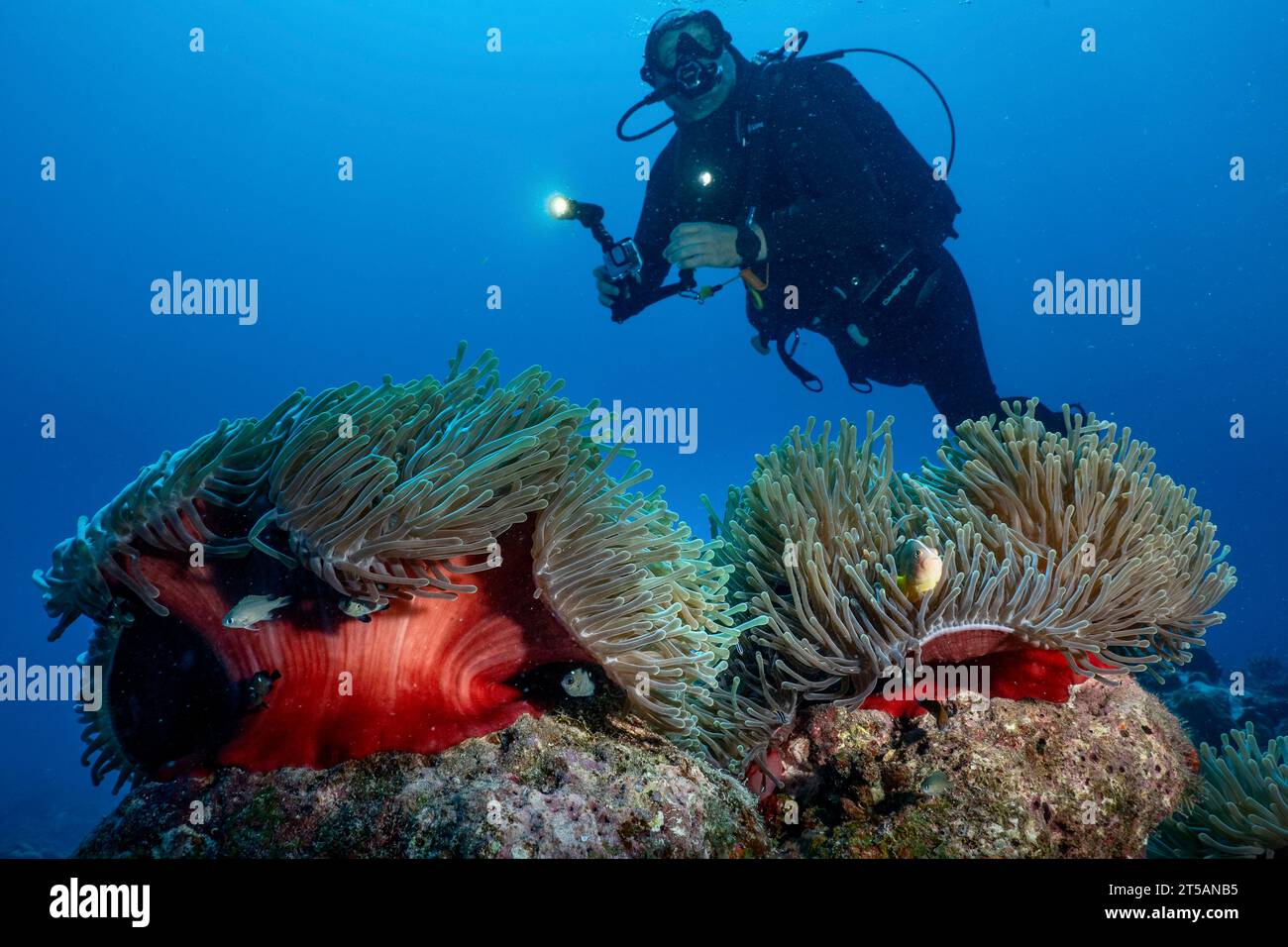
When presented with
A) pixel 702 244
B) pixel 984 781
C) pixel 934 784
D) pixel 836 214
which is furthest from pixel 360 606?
pixel 836 214

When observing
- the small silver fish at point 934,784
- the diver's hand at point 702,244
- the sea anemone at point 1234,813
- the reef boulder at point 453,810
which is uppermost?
the diver's hand at point 702,244

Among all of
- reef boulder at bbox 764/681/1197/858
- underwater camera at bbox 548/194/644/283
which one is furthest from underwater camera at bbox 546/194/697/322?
reef boulder at bbox 764/681/1197/858

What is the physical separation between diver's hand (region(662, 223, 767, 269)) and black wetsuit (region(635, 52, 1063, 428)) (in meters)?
0.55

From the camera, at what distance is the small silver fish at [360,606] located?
7.52 ft

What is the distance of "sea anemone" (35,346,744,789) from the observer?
7.42 feet

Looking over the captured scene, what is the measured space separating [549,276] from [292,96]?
30490 mm

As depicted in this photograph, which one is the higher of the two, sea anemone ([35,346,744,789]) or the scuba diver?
the scuba diver

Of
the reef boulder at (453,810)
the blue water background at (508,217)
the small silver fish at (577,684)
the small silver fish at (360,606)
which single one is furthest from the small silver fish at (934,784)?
the blue water background at (508,217)

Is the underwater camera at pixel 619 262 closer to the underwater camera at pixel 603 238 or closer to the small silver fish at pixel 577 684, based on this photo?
the underwater camera at pixel 603 238

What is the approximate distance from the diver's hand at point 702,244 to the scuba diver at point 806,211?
1 centimetres

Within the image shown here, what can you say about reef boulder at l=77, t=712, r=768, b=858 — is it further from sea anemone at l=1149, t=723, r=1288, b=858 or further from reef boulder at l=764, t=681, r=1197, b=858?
sea anemone at l=1149, t=723, r=1288, b=858

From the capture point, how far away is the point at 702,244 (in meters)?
7.17

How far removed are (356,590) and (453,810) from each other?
0.82 metres
